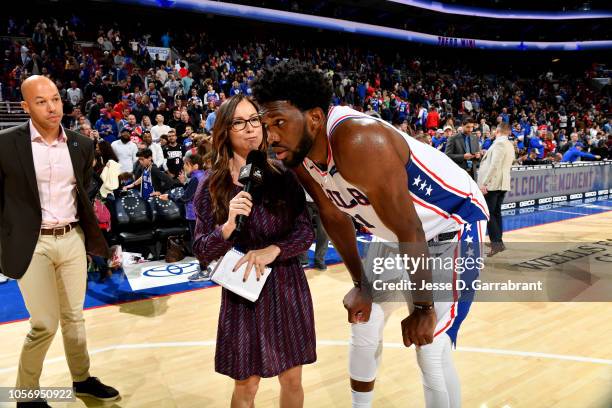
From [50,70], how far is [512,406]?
41.8 feet

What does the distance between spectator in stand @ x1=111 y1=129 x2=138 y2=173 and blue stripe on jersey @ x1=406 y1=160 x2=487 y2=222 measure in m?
7.05

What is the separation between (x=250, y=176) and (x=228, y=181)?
24 cm

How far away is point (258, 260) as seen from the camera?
6.46ft

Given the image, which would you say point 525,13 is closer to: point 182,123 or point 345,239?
point 182,123

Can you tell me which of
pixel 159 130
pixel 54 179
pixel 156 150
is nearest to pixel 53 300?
pixel 54 179

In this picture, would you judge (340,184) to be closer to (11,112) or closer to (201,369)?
(201,369)

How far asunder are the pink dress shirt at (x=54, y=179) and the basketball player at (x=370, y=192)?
1.62 metres

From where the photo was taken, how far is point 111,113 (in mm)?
10094

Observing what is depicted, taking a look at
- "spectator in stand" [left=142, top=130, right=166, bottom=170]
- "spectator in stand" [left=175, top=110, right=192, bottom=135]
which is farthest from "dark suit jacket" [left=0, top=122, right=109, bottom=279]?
"spectator in stand" [left=175, top=110, right=192, bottom=135]

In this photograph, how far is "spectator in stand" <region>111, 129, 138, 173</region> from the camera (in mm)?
8086

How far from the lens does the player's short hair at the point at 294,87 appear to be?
179cm

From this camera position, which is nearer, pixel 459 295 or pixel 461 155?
pixel 459 295

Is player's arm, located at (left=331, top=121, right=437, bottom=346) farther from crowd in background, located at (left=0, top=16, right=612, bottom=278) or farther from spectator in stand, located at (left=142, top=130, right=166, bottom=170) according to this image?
spectator in stand, located at (left=142, top=130, right=166, bottom=170)

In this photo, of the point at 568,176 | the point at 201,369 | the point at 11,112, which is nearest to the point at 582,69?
the point at 568,176
